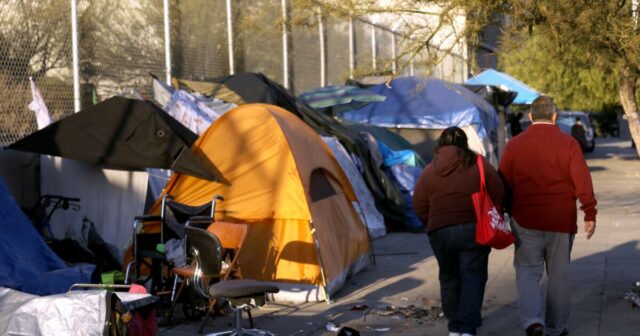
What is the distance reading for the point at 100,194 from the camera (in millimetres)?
11211

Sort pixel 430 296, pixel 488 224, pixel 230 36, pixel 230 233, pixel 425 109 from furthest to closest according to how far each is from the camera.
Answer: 1. pixel 425 109
2. pixel 230 36
3. pixel 430 296
4. pixel 230 233
5. pixel 488 224

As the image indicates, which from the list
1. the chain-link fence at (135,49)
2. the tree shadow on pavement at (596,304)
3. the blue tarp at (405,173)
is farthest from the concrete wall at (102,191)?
the blue tarp at (405,173)

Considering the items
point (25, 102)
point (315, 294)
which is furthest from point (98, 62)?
point (315, 294)

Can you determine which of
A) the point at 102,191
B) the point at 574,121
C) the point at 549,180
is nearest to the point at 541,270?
the point at 549,180

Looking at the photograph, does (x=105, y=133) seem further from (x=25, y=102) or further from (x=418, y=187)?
(x=418, y=187)

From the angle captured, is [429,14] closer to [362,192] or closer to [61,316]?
[362,192]

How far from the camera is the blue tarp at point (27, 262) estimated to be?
26.3ft

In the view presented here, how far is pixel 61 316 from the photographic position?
20.6 feet

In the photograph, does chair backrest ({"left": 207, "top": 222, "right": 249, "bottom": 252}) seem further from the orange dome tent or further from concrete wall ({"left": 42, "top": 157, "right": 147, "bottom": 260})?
concrete wall ({"left": 42, "top": 157, "right": 147, "bottom": 260})

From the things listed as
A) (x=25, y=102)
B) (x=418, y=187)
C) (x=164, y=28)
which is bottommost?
(x=418, y=187)

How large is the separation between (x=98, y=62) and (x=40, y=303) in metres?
6.95

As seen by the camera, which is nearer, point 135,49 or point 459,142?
point 459,142

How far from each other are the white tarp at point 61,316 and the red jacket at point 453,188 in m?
2.84

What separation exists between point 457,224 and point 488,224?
0.27 metres
